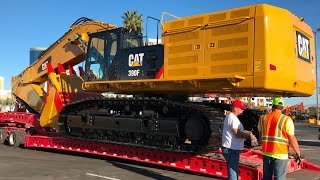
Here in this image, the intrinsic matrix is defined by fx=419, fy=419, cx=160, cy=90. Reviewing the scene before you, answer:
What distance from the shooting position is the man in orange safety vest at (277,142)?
6.14m

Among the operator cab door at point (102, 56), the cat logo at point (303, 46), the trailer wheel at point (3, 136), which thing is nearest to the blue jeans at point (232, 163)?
the cat logo at point (303, 46)

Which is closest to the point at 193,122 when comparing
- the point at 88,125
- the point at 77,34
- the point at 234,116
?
the point at 234,116

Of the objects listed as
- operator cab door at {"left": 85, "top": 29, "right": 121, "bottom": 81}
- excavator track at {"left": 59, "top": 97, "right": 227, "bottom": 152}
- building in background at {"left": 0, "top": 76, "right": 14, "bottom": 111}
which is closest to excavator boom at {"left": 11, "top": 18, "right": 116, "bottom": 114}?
operator cab door at {"left": 85, "top": 29, "right": 121, "bottom": 81}

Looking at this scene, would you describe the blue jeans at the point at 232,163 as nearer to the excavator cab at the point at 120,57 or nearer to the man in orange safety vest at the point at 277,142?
the man in orange safety vest at the point at 277,142

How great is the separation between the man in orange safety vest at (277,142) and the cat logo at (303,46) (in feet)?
10.6

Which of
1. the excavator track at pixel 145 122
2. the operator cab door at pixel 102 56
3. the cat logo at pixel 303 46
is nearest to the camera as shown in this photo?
the cat logo at pixel 303 46

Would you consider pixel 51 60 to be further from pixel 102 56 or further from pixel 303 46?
pixel 303 46

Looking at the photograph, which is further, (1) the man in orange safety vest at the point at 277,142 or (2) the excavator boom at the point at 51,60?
(2) the excavator boom at the point at 51,60

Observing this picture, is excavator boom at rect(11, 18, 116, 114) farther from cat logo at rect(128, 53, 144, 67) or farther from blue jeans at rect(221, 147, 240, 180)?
blue jeans at rect(221, 147, 240, 180)

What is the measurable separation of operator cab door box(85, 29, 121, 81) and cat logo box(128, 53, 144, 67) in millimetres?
520

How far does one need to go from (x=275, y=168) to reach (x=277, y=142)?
38cm

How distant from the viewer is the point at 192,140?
962 centimetres

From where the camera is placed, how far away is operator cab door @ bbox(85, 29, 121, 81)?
1133cm

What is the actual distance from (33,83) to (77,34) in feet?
10.5
